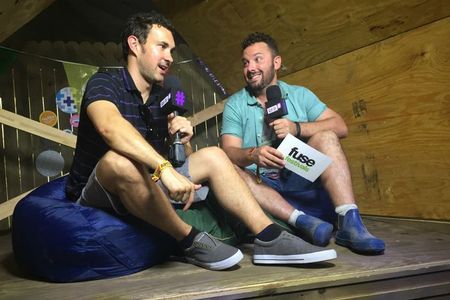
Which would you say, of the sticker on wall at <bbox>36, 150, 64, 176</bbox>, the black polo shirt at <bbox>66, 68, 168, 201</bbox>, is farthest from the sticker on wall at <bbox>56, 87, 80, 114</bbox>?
the black polo shirt at <bbox>66, 68, 168, 201</bbox>

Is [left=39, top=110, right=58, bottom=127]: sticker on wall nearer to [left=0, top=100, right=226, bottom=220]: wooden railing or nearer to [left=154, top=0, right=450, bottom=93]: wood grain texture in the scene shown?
[left=0, top=100, right=226, bottom=220]: wooden railing

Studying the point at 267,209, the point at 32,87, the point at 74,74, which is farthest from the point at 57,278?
the point at 32,87

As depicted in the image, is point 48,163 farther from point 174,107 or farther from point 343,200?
point 343,200

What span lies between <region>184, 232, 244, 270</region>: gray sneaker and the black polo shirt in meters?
0.42

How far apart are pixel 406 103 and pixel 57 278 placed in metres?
1.73

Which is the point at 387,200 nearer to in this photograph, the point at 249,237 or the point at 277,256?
the point at 249,237

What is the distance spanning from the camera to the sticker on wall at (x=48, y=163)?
10.3 ft

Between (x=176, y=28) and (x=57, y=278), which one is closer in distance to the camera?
(x=57, y=278)

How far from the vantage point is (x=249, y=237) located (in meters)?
1.82

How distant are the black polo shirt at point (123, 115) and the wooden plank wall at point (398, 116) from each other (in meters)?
1.20

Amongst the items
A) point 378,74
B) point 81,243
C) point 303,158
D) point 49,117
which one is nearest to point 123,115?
point 81,243

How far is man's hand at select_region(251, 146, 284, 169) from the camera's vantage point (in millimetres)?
1644

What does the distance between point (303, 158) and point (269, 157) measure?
14 centimetres

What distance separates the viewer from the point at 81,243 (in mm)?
1366
